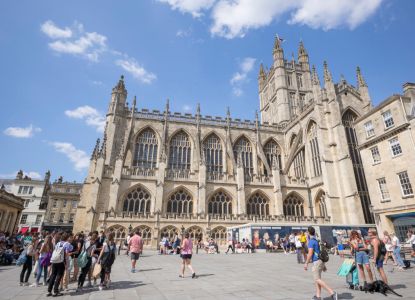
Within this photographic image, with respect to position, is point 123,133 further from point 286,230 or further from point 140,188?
point 286,230

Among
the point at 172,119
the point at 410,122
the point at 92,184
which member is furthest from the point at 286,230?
the point at 172,119

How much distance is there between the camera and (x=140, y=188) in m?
27.4

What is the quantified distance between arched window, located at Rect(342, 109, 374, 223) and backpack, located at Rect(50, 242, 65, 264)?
81.9ft

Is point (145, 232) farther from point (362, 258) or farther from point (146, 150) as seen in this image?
point (362, 258)

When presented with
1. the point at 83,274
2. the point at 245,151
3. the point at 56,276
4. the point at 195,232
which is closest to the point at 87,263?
the point at 83,274

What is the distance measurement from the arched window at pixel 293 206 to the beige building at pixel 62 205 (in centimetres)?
3821

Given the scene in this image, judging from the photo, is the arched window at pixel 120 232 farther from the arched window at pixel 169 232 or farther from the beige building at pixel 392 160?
the beige building at pixel 392 160

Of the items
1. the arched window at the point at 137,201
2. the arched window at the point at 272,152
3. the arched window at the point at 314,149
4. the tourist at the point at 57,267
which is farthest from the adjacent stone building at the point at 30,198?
the tourist at the point at 57,267

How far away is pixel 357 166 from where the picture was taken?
93.1 feet

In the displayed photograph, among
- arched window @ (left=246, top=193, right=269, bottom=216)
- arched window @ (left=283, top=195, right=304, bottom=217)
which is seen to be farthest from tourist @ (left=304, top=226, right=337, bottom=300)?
arched window @ (left=283, top=195, right=304, bottom=217)

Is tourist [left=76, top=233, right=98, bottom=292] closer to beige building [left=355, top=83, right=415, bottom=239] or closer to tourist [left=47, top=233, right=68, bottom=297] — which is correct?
tourist [left=47, top=233, right=68, bottom=297]

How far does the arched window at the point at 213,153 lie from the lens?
3434 cm

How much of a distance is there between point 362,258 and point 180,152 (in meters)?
28.7

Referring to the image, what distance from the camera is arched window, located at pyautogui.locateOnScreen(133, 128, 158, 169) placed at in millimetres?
32469
